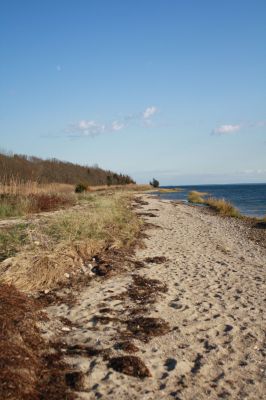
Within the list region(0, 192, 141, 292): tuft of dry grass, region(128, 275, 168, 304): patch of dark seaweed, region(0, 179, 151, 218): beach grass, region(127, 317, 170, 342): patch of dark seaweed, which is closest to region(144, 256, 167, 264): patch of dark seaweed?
region(0, 192, 141, 292): tuft of dry grass

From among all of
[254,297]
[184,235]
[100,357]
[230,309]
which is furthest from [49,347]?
[184,235]

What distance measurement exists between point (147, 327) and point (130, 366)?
110 centimetres

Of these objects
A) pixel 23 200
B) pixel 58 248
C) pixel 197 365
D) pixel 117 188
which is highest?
pixel 117 188

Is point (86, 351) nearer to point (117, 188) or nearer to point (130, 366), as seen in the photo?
point (130, 366)

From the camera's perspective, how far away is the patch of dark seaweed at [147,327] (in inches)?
182

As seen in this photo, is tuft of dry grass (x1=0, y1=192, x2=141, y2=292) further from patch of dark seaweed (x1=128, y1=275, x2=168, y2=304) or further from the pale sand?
patch of dark seaweed (x1=128, y1=275, x2=168, y2=304)

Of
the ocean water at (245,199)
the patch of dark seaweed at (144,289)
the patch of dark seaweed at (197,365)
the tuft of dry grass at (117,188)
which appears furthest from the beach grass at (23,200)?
the tuft of dry grass at (117,188)

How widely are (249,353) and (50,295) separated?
10.7 feet

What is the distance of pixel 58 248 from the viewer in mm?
7344

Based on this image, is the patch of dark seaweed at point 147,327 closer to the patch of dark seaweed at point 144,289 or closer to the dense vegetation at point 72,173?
the patch of dark seaweed at point 144,289

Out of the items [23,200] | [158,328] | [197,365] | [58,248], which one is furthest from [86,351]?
[23,200]

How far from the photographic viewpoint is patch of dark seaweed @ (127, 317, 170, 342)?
15.2ft

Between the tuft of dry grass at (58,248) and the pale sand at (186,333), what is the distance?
760 millimetres

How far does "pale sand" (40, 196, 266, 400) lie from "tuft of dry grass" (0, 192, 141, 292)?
29.9 inches
